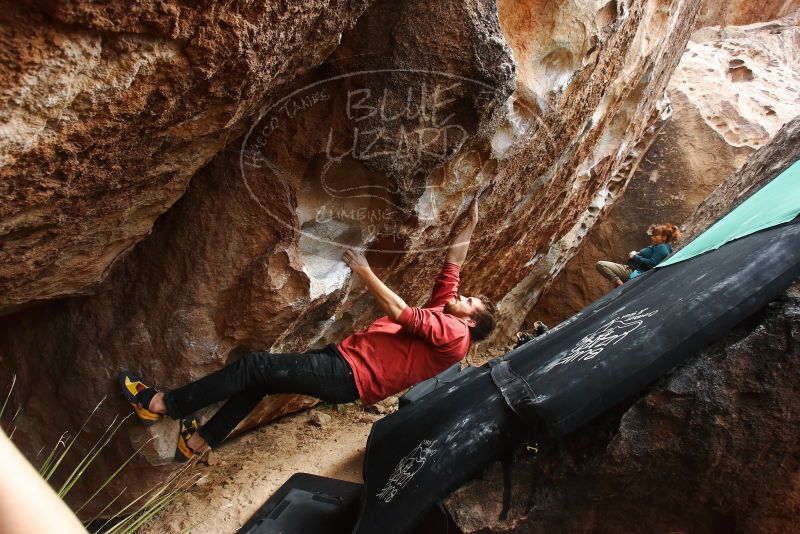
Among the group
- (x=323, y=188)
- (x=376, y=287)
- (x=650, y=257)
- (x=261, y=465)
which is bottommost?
(x=650, y=257)

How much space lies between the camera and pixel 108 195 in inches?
80.5

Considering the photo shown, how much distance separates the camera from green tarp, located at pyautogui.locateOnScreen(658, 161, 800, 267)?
A: 2.58 meters

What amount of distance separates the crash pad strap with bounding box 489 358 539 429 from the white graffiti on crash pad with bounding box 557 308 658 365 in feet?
0.61

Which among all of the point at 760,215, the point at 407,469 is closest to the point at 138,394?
the point at 407,469

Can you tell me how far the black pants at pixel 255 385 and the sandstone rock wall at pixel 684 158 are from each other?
15.4 feet

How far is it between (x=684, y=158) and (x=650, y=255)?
256cm

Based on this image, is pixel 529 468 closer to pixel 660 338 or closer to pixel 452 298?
pixel 660 338

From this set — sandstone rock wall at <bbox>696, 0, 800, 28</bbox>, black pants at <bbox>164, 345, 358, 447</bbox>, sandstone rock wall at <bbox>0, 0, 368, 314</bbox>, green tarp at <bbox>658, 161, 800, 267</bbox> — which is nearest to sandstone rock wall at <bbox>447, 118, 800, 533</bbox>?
green tarp at <bbox>658, 161, 800, 267</bbox>

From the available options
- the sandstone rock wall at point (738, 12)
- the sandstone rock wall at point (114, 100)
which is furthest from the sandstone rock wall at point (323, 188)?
the sandstone rock wall at point (738, 12)

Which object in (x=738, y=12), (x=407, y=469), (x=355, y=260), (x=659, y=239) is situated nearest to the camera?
(x=407, y=469)

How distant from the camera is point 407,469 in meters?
2.47

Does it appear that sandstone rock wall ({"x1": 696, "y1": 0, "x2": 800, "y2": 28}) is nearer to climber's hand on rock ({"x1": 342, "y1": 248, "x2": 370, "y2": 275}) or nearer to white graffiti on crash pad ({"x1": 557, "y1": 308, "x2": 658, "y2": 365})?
climber's hand on rock ({"x1": 342, "y1": 248, "x2": 370, "y2": 275})

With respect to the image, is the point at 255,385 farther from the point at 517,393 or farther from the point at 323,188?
the point at 517,393

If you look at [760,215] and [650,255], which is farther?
[650,255]
